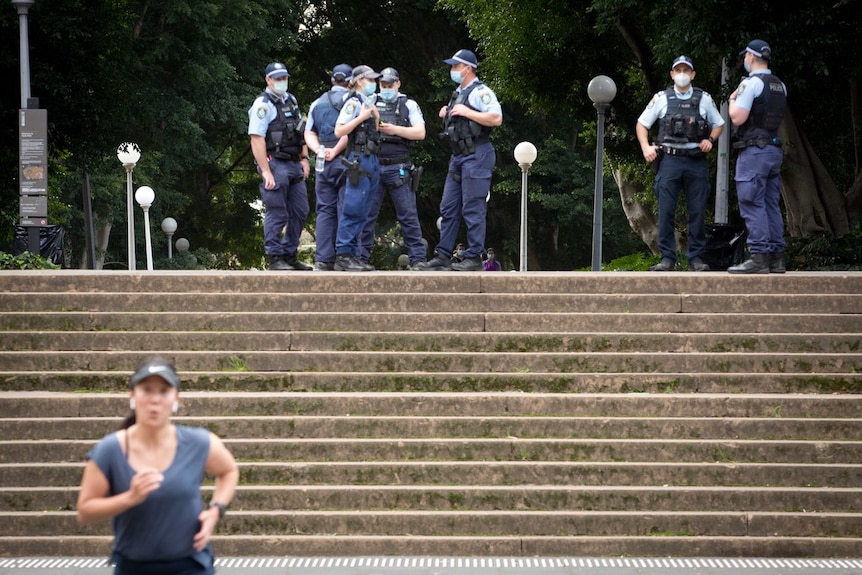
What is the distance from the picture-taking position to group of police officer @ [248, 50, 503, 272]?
13094 millimetres

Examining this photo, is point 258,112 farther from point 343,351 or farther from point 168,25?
point 168,25

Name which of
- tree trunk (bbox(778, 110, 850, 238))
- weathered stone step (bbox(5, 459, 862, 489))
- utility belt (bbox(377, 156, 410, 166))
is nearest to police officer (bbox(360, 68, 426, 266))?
utility belt (bbox(377, 156, 410, 166))

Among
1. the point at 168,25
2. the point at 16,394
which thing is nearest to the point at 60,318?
the point at 16,394

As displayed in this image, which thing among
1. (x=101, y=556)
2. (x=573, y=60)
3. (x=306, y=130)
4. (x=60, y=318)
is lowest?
(x=101, y=556)

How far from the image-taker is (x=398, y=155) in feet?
44.2

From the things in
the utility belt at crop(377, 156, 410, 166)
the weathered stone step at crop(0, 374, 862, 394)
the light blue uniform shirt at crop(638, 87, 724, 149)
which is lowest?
the weathered stone step at crop(0, 374, 862, 394)

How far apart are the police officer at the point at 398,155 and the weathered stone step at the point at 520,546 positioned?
4.51m

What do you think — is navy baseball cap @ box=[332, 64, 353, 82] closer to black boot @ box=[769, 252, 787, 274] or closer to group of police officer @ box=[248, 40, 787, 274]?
group of police officer @ box=[248, 40, 787, 274]

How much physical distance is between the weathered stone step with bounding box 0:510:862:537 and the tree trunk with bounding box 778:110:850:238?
12247 mm

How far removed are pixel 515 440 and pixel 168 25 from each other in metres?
26.6

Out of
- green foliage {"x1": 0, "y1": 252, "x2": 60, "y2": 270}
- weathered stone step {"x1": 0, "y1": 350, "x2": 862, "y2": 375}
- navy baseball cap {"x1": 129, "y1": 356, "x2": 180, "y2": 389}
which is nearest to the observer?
navy baseball cap {"x1": 129, "y1": 356, "x2": 180, "y2": 389}

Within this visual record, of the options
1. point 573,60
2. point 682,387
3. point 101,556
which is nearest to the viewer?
point 101,556

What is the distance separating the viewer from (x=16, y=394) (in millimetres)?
10477

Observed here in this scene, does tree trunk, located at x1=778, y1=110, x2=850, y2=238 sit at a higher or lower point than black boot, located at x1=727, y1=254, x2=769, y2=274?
higher
